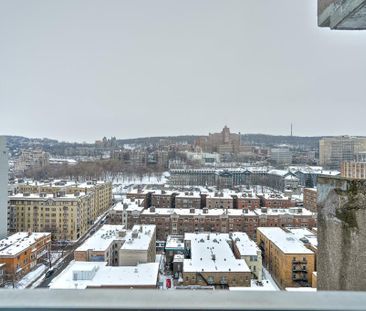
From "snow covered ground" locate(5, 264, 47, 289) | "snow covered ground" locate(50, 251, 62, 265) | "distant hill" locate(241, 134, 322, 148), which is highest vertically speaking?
"distant hill" locate(241, 134, 322, 148)

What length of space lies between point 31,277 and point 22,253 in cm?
69

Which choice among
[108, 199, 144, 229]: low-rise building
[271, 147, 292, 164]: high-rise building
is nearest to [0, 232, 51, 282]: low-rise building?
[108, 199, 144, 229]: low-rise building

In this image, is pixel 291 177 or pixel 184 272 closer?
pixel 184 272

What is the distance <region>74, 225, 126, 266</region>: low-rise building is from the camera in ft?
30.7

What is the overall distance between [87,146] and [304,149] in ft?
98.8

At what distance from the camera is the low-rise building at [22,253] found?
9195mm

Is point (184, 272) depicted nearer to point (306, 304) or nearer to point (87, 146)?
point (306, 304)

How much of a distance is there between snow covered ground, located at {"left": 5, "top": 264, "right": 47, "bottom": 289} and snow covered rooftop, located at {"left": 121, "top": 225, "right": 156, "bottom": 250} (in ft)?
8.19

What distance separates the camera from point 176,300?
0.46 m

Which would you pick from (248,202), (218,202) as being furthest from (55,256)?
(248,202)

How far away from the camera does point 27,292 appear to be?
0.47m

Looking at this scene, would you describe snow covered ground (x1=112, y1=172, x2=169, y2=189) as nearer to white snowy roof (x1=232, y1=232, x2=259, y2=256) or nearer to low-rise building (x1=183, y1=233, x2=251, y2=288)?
white snowy roof (x1=232, y1=232, x2=259, y2=256)

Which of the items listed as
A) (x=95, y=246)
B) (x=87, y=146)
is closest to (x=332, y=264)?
(x=95, y=246)

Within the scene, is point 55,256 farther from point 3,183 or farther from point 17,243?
point 3,183
